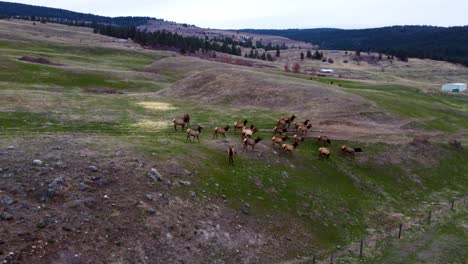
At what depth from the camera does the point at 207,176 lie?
29.6 m

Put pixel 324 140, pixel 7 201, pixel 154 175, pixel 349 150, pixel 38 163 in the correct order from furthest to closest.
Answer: pixel 324 140, pixel 349 150, pixel 154 175, pixel 38 163, pixel 7 201

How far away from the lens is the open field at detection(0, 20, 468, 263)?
21938 millimetres

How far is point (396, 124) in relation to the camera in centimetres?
5725

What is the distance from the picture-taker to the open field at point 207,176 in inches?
864

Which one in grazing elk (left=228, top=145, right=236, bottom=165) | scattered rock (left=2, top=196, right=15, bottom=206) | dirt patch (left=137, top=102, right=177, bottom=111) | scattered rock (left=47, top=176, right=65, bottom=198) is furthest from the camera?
dirt patch (left=137, top=102, right=177, bottom=111)

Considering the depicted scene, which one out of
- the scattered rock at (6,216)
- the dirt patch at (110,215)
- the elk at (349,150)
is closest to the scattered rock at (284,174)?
the dirt patch at (110,215)

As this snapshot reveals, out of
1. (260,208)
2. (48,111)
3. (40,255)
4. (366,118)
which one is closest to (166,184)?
(260,208)

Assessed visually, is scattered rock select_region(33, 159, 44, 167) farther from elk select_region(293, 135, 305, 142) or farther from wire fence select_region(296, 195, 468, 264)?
elk select_region(293, 135, 305, 142)

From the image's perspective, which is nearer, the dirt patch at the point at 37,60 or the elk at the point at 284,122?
the elk at the point at 284,122

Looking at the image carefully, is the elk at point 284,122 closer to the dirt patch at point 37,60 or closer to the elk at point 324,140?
the elk at point 324,140

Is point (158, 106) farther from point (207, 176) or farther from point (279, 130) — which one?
point (207, 176)

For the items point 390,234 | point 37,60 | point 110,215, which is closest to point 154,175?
point 110,215

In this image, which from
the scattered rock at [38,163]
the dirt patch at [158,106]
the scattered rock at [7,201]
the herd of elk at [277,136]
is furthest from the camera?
the dirt patch at [158,106]

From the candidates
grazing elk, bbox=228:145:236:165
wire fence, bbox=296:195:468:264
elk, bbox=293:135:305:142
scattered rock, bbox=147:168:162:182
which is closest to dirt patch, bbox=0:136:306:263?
scattered rock, bbox=147:168:162:182
